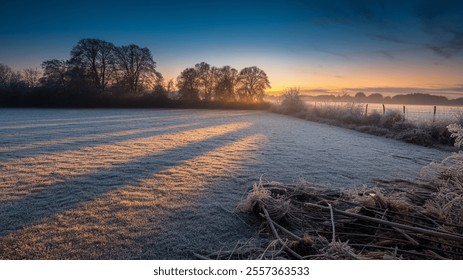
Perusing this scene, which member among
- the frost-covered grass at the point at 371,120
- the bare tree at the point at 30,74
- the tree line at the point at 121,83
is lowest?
the frost-covered grass at the point at 371,120

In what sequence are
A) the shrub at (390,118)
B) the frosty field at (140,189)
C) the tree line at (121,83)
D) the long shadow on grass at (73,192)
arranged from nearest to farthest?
the frosty field at (140,189) < the long shadow on grass at (73,192) < the tree line at (121,83) < the shrub at (390,118)

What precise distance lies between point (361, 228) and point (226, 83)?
23983mm

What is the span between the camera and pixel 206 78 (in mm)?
25406

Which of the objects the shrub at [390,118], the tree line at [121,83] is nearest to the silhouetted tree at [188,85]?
the tree line at [121,83]

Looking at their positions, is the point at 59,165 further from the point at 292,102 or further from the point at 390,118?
the point at 292,102

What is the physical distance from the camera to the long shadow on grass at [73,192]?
251 cm

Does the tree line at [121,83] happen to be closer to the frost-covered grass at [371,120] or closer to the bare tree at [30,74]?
the bare tree at [30,74]

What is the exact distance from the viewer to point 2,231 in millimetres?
2221

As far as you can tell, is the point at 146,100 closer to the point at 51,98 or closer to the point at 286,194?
the point at 51,98

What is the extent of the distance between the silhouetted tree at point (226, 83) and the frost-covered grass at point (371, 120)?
5159 mm

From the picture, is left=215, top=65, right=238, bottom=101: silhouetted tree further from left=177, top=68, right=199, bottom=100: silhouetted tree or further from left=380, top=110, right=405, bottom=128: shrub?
left=380, top=110, right=405, bottom=128: shrub

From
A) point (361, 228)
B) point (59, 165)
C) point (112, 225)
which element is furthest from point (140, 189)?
point (361, 228)
